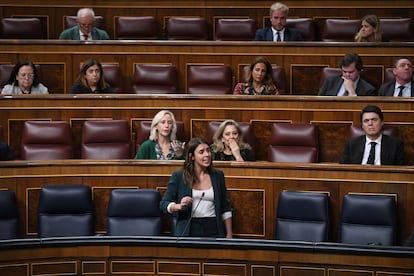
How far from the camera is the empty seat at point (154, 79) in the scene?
4.73m

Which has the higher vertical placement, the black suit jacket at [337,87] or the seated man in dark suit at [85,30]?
the seated man in dark suit at [85,30]

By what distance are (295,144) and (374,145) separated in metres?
0.37

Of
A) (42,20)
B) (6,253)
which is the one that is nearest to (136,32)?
(42,20)

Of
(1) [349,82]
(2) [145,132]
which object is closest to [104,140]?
(2) [145,132]

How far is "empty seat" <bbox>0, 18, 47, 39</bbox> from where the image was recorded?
5195mm

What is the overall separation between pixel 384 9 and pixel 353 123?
133cm

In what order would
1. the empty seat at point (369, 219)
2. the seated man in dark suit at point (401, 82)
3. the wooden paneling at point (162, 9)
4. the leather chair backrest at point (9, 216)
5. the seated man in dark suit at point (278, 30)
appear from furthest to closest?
the wooden paneling at point (162, 9) < the seated man in dark suit at point (278, 30) < the seated man in dark suit at point (401, 82) < the leather chair backrest at point (9, 216) < the empty seat at point (369, 219)

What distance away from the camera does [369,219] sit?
11.6 feet

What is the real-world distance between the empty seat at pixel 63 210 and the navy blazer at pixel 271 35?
1.67m

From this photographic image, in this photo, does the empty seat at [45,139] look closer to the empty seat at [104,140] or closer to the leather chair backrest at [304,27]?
the empty seat at [104,140]

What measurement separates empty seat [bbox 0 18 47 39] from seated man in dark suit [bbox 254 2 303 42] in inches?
47.9

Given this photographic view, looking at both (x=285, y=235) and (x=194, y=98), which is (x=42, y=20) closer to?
(x=194, y=98)

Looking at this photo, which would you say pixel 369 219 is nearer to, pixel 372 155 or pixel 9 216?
pixel 372 155

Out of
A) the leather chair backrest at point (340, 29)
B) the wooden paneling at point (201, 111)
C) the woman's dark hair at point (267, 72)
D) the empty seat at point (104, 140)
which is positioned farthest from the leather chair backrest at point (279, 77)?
the empty seat at point (104, 140)
